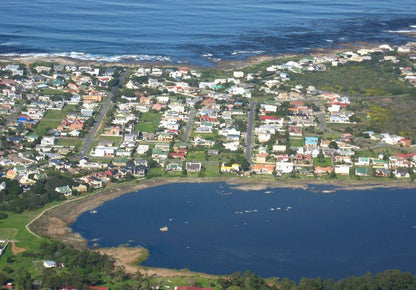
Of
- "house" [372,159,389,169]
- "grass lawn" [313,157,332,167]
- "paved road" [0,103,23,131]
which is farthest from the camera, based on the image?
"paved road" [0,103,23,131]

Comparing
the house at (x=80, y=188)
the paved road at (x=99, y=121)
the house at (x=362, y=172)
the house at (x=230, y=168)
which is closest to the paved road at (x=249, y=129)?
the house at (x=230, y=168)

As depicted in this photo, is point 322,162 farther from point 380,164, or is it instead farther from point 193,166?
point 193,166

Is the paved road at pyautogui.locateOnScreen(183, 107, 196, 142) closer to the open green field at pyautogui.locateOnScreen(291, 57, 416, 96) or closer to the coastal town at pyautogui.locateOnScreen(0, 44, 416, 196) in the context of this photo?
the coastal town at pyautogui.locateOnScreen(0, 44, 416, 196)

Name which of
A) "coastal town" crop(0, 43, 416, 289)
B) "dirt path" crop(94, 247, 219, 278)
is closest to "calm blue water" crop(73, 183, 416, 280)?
"dirt path" crop(94, 247, 219, 278)

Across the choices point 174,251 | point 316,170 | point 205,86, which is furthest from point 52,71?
point 174,251

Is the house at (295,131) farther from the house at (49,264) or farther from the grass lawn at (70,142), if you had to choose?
the house at (49,264)
